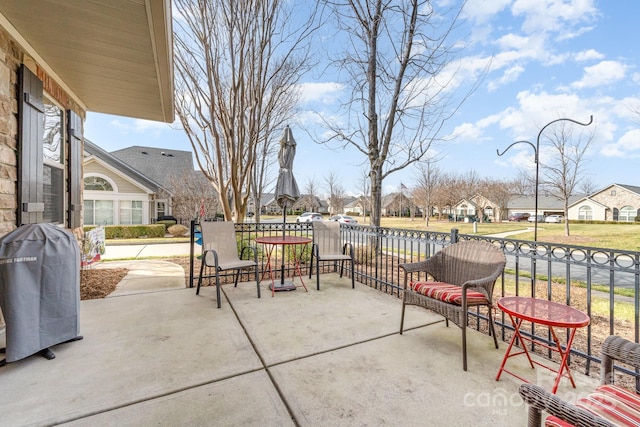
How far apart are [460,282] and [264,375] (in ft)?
7.05

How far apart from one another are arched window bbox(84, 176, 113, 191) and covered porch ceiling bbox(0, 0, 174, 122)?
12.2 metres

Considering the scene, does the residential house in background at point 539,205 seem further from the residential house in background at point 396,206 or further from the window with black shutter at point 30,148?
the window with black shutter at point 30,148

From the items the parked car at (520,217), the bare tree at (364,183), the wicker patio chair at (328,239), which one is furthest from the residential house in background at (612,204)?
the wicker patio chair at (328,239)

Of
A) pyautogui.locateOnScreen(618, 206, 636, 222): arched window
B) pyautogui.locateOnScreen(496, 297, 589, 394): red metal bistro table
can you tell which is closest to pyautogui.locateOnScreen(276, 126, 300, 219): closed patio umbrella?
pyautogui.locateOnScreen(496, 297, 589, 394): red metal bistro table

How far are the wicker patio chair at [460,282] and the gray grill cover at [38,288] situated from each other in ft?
10.5

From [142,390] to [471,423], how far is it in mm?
2200

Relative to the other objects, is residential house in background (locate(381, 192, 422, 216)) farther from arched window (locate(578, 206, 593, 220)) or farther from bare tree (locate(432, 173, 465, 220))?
arched window (locate(578, 206, 593, 220))

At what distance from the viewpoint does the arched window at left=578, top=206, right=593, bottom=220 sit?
3688cm

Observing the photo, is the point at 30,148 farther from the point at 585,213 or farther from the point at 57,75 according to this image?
the point at 585,213

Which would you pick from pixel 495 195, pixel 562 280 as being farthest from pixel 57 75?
pixel 495 195

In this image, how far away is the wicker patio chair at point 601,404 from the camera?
93 cm

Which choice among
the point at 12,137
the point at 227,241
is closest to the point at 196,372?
the point at 227,241

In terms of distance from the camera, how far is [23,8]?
2482 millimetres

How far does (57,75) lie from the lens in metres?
3.83
